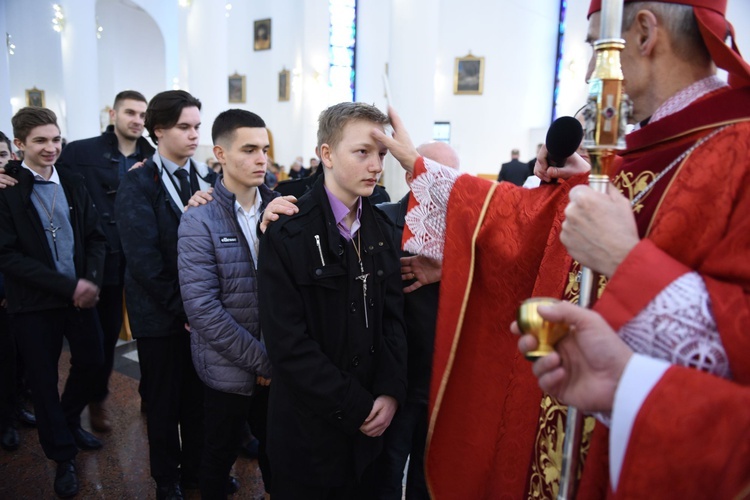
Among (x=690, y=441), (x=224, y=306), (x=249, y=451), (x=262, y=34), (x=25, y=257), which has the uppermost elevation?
(x=262, y=34)

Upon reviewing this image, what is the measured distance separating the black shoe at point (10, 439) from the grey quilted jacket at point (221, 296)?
169cm

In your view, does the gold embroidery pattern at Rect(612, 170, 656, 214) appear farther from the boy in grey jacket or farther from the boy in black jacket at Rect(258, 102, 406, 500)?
the boy in grey jacket

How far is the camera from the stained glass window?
54.7ft

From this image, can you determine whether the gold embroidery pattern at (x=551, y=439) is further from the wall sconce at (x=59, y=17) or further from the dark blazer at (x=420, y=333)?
the wall sconce at (x=59, y=17)

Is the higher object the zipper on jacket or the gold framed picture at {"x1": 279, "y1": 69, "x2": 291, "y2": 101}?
the gold framed picture at {"x1": 279, "y1": 69, "x2": 291, "y2": 101}

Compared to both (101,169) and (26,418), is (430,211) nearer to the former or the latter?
(101,169)

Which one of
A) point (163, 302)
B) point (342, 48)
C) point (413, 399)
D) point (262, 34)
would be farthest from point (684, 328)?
point (262, 34)

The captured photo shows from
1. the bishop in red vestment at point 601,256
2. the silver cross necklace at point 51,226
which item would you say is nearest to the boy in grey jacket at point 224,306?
the bishop in red vestment at point 601,256

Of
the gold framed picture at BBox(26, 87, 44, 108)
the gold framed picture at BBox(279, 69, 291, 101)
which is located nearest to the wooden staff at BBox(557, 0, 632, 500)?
the gold framed picture at BBox(279, 69, 291, 101)

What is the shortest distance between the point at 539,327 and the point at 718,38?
74 centimetres

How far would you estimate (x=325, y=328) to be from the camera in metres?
1.71

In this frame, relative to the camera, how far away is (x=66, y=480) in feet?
8.39

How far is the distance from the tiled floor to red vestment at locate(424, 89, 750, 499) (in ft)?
5.08

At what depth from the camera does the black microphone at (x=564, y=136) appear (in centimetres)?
121
